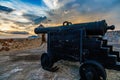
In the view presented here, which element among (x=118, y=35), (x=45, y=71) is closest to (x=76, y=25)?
(x=45, y=71)

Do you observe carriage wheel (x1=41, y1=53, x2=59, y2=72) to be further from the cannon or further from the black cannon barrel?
the black cannon barrel

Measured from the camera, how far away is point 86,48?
4137 millimetres

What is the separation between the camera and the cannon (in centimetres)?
386

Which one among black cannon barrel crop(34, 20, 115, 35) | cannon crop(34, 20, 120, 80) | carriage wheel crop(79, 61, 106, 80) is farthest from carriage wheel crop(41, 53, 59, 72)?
carriage wheel crop(79, 61, 106, 80)

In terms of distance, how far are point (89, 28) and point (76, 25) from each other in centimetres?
46

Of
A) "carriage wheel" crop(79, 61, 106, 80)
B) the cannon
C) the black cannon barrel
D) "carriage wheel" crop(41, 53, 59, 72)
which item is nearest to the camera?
"carriage wheel" crop(79, 61, 106, 80)

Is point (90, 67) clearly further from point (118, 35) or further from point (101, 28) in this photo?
point (118, 35)

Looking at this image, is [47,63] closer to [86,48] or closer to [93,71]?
[86,48]

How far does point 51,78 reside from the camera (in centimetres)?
459

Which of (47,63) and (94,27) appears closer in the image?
(94,27)

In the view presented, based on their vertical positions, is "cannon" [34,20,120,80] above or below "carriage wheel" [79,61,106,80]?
above

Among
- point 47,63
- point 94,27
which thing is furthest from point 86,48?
point 47,63

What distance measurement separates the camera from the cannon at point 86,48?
386 cm

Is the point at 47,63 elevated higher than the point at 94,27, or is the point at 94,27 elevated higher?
the point at 94,27
